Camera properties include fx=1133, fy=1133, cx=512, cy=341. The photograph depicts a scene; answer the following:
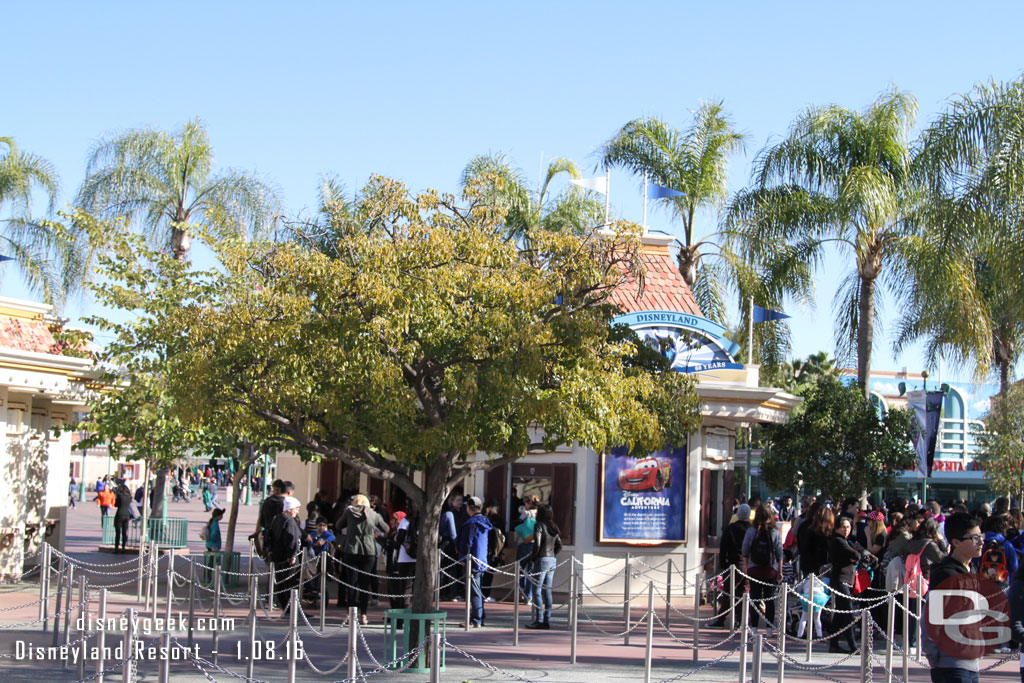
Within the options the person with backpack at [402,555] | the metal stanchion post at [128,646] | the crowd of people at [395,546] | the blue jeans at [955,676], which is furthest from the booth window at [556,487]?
the blue jeans at [955,676]

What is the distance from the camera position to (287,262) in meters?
11.1

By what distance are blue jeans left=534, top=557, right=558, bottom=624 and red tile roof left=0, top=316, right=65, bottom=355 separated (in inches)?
404

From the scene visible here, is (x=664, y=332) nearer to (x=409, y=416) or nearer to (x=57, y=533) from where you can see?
(x=409, y=416)

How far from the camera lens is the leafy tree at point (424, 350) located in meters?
10.4

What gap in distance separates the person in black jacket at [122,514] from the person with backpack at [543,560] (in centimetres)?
1355

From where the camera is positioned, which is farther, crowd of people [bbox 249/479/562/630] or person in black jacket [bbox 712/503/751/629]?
person in black jacket [bbox 712/503/751/629]

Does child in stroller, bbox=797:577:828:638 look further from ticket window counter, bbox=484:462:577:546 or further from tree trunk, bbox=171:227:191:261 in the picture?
tree trunk, bbox=171:227:191:261

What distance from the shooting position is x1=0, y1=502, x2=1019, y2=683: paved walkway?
1075 cm

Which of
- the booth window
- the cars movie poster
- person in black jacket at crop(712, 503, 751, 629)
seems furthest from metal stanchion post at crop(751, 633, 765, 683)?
the booth window

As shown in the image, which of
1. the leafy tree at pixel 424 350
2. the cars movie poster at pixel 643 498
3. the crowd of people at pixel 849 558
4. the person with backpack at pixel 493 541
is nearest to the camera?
the leafy tree at pixel 424 350

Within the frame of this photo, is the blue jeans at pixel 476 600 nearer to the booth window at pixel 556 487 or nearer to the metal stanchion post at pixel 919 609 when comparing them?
the booth window at pixel 556 487

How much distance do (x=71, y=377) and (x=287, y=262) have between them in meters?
9.67

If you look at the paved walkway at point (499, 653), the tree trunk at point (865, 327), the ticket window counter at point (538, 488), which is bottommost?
the paved walkway at point (499, 653)

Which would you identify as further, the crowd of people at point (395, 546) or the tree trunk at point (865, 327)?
the tree trunk at point (865, 327)
